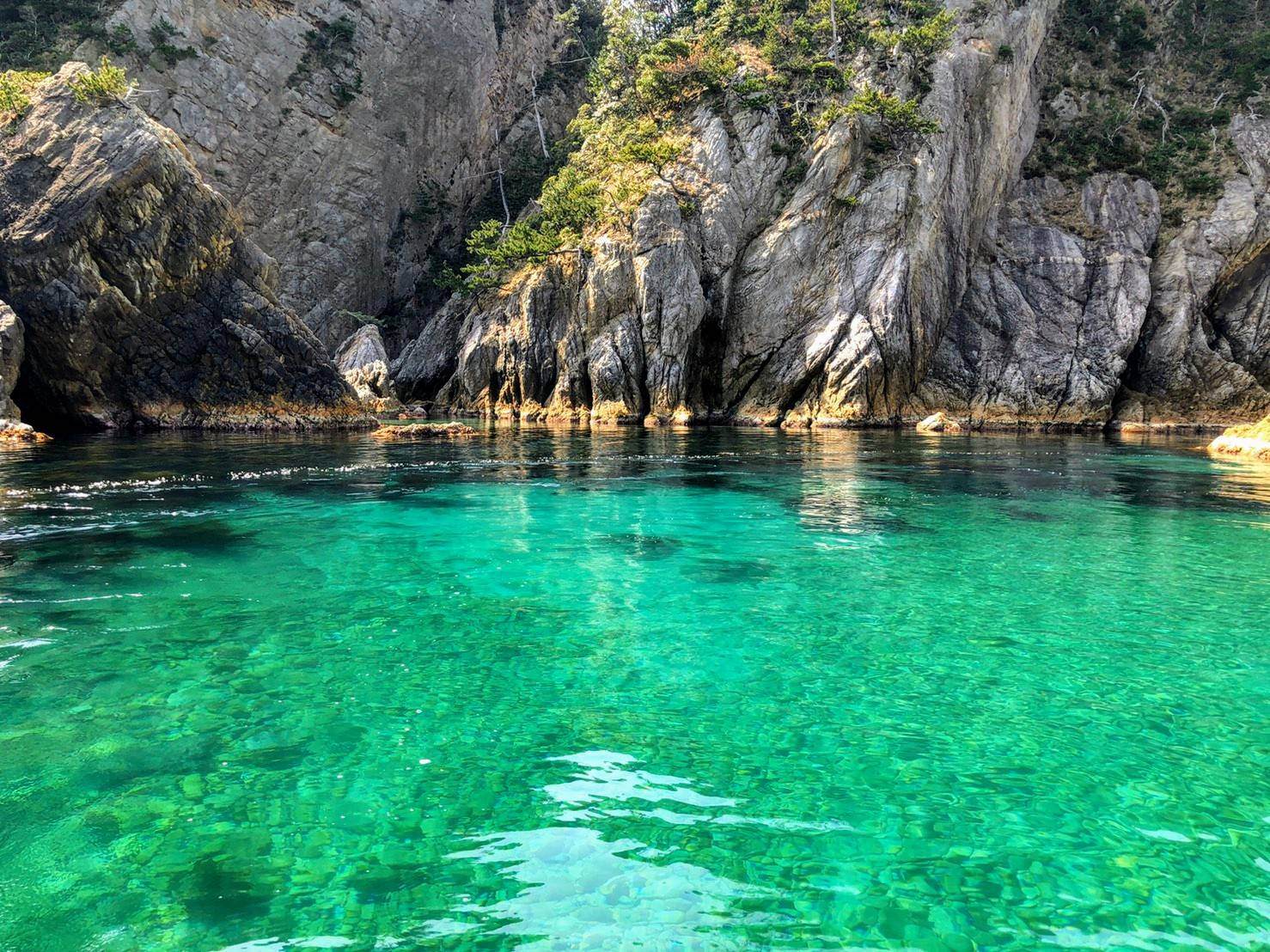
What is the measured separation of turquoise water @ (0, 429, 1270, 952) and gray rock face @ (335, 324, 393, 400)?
36.0 meters

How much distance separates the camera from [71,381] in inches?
1121

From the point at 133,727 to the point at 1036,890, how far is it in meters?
5.44

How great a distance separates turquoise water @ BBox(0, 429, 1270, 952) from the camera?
311 centimetres

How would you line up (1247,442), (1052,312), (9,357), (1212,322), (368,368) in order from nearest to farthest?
(9,357), (1247,442), (1212,322), (1052,312), (368,368)

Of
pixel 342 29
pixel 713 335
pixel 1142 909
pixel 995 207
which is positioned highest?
pixel 342 29

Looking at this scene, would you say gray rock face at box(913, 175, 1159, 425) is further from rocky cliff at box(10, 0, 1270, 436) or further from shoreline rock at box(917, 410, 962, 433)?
shoreline rock at box(917, 410, 962, 433)

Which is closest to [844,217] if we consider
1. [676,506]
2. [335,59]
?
[676,506]

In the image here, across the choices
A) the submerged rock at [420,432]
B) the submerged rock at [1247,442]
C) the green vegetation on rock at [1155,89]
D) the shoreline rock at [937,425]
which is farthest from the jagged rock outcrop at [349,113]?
the submerged rock at [1247,442]

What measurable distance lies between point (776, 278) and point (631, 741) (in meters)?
41.6

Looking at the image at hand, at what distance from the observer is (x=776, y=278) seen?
141 ft

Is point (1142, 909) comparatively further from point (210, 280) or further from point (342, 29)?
point (342, 29)

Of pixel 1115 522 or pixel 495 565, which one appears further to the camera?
pixel 1115 522

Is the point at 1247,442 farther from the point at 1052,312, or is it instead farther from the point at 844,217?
the point at 844,217

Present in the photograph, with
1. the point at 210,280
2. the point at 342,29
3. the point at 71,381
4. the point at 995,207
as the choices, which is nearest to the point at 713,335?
the point at 995,207
